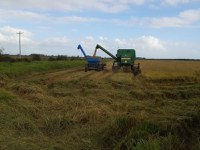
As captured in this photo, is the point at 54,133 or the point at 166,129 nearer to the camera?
the point at 166,129

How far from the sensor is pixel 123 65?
44.1 metres

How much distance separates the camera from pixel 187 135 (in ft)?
32.4

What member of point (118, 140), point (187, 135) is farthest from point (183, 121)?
point (118, 140)

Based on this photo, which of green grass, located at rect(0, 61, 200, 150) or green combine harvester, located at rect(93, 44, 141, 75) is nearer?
green grass, located at rect(0, 61, 200, 150)

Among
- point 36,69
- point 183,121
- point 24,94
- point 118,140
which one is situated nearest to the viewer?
point 118,140

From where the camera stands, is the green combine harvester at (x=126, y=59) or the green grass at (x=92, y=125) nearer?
the green grass at (x=92, y=125)

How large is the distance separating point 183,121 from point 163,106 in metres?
5.13

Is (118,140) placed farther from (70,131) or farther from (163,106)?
(163,106)

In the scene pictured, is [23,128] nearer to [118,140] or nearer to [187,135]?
[118,140]

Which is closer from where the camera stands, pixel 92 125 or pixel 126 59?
pixel 92 125

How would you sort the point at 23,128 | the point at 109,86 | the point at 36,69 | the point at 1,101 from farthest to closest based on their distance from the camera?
1. the point at 36,69
2. the point at 109,86
3. the point at 1,101
4. the point at 23,128

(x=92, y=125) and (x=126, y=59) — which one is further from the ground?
(x=126, y=59)

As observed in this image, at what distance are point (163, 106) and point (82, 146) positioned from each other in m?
6.75

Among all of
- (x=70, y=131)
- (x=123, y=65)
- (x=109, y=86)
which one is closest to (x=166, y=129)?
(x=70, y=131)
